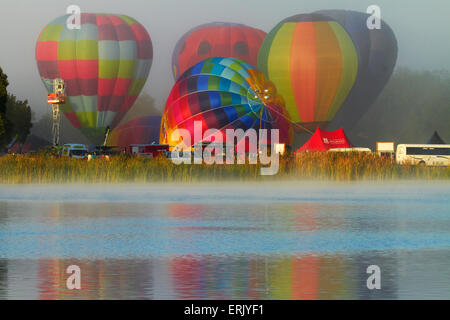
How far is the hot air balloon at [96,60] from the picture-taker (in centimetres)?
6975

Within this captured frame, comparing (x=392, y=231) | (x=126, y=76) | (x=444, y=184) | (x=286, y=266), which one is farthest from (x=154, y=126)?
(x=286, y=266)

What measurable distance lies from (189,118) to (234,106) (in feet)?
8.99

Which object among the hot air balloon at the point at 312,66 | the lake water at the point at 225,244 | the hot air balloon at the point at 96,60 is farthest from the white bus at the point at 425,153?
the lake water at the point at 225,244

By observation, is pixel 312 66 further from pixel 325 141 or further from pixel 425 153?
pixel 425 153

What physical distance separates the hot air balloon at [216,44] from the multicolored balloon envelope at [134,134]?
535 cm

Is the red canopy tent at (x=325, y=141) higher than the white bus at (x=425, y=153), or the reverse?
the red canopy tent at (x=325, y=141)

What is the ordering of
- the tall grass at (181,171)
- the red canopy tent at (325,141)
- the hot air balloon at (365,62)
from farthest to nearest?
the hot air balloon at (365,62)
the red canopy tent at (325,141)
the tall grass at (181,171)

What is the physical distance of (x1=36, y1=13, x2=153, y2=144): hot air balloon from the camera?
69.8 m

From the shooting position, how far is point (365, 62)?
74.9m

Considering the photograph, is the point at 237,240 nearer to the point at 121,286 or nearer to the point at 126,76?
the point at 121,286

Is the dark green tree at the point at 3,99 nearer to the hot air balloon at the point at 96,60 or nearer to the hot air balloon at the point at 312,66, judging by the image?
the hot air balloon at the point at 96,60

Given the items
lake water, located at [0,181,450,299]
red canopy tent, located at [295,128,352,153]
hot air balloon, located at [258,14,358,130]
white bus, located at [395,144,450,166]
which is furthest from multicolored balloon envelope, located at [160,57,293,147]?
lake water, located at [0,181,450,299]
